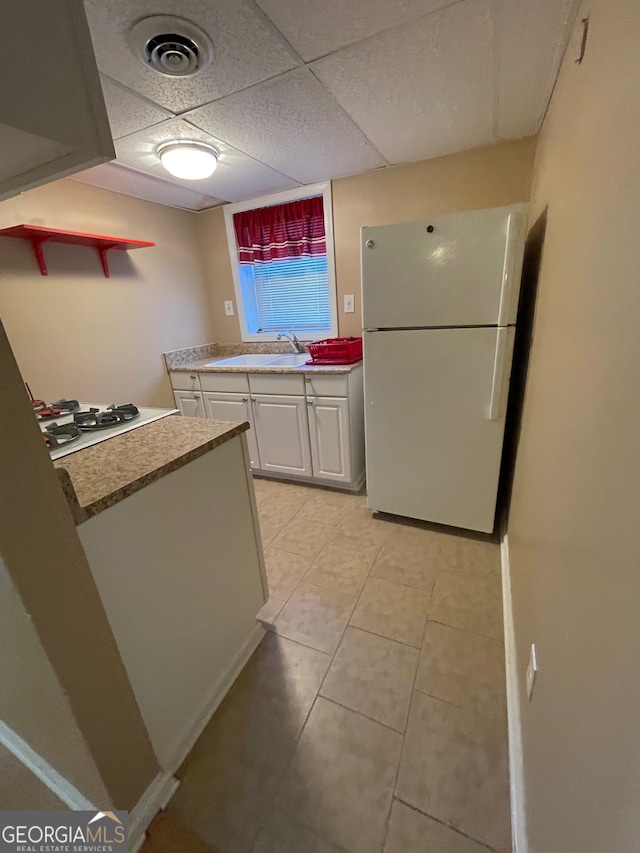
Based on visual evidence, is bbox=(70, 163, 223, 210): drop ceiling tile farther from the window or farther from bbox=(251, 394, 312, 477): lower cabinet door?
bbox=(251, 394, 312, 477): lower cabinet door

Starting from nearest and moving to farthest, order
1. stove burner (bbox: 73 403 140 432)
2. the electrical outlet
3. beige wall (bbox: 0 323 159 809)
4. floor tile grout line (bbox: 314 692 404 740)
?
beige wall (bbox: 0 323 159 809), the electrical outlet, floor tile grout line (bbox: 314 692 404 740), stove burner (bbox: 73 403 140 432)

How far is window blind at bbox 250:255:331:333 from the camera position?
112 inches

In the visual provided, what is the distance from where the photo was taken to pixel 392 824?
930 millimetres

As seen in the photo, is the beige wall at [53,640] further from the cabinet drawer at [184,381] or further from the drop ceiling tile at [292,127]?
the cabinet drawer at [184,381]

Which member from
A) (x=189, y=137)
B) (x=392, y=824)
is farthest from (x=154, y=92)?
(x=392, y=824)

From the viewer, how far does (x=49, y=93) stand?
0.60 m

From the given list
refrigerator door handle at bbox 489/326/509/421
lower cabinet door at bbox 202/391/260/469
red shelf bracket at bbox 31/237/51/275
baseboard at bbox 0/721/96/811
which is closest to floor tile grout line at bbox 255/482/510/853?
baseboard at bbox 0/721/96/811

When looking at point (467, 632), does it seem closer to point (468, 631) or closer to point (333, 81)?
point (468, 631)

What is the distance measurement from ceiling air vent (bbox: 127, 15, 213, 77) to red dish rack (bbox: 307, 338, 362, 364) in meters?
1.43

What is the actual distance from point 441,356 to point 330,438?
0.97 meters

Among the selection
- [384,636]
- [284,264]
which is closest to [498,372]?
[384,636]

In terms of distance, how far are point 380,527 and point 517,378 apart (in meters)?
1.16

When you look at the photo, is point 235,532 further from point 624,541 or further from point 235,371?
point 235,371

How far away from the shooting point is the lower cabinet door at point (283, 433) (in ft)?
8.13
